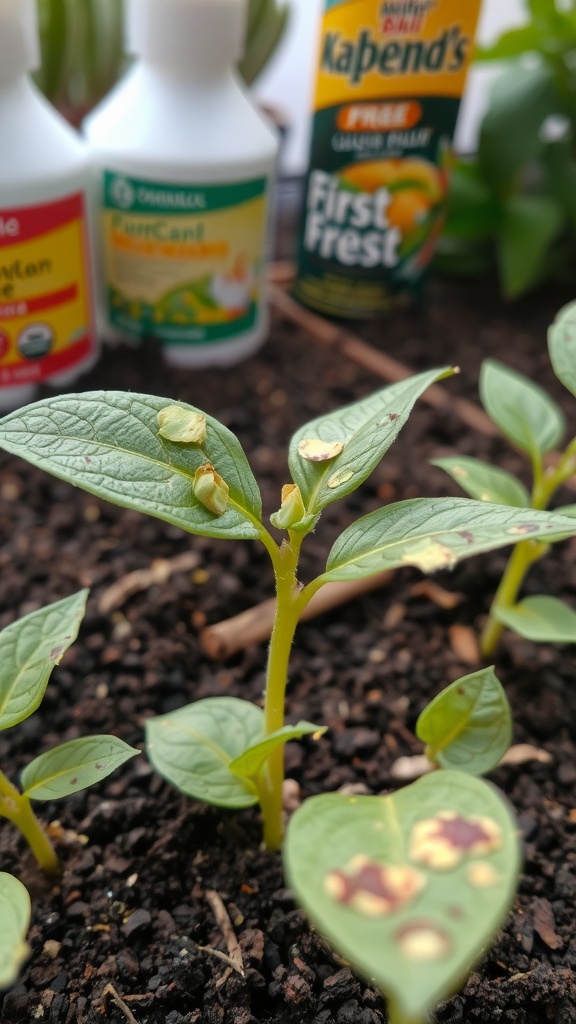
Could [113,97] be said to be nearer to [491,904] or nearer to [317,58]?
[317,58]

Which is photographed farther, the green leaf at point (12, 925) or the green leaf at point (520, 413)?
the green leaf at point (520, 413)

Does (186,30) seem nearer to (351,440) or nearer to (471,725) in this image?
(351,440)

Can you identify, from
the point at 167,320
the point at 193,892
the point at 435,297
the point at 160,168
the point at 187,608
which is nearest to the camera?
the point at 193,892

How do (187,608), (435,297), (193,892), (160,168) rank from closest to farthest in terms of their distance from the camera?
(193,892), (187,608), (160,168), (435,297)

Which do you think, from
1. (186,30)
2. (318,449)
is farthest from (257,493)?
(186,30)

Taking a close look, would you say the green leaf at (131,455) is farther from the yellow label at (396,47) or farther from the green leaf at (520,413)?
the yellow label at (396,47)

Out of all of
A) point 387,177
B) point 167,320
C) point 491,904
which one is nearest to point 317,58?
point 387,177

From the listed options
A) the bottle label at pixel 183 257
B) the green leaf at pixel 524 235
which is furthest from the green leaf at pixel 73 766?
the green leaf at pixel 524 235
